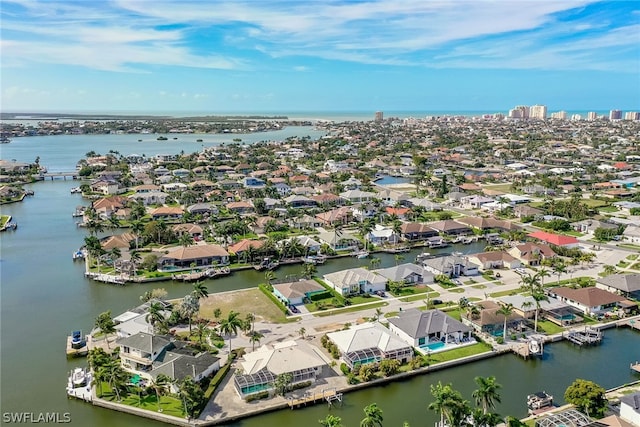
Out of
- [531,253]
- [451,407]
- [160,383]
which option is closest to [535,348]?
[451,407]

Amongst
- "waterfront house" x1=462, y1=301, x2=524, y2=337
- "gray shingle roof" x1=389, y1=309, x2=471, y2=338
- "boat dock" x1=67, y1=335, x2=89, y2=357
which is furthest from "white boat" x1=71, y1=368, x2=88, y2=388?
"waterfront house" x1=462, y1=301, x2=524, y2=337

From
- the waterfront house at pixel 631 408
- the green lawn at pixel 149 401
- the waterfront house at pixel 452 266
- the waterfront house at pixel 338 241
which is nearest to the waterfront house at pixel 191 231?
the waterfront house at pixel 338 241

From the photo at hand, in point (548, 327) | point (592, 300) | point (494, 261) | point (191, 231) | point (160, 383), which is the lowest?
point (548, 327)

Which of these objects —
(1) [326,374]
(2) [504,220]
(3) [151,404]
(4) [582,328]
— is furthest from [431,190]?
(3) [151,404]

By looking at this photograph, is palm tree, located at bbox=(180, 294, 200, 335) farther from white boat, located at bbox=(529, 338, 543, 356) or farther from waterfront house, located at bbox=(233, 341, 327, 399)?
white boat, located at bbox=(529, 338, 543, 356)

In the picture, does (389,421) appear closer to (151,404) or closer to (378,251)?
(151,404)

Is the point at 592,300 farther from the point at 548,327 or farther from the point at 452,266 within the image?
the point at 452,266
